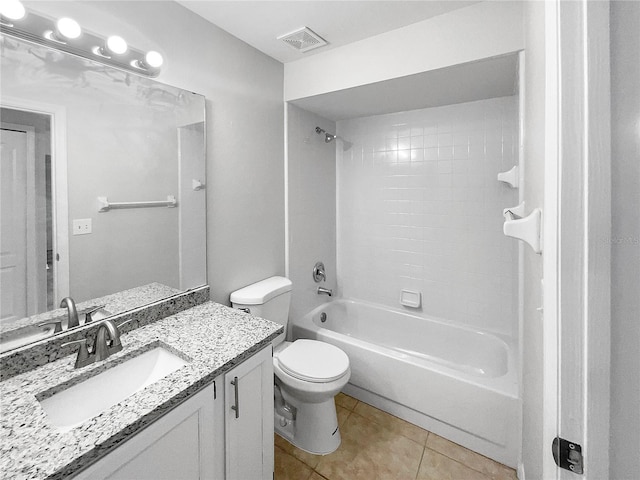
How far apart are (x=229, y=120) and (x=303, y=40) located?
0.71 meters

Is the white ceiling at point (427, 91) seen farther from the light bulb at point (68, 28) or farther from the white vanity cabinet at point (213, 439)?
the white vanity cabinet at point (213, 439)

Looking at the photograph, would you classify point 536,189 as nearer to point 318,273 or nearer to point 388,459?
point 388,459

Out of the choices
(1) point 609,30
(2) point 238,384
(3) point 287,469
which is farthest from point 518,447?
(1) point 609,30

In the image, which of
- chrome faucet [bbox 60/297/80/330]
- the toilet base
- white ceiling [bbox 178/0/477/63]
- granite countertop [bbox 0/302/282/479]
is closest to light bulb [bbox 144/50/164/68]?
white ceiling [bbox 178/0/477/63]

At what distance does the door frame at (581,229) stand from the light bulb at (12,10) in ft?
5.25

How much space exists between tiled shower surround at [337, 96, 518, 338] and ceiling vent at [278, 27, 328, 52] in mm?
972

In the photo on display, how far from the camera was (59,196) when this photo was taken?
117 cm

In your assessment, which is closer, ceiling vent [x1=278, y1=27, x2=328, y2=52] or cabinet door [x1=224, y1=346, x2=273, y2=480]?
cabinet door [x1=224, y1=346, x2=273, y2=480]

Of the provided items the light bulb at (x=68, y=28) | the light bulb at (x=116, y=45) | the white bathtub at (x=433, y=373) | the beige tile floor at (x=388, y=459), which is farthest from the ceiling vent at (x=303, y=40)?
the beige tile floor at (x=388, y=459)

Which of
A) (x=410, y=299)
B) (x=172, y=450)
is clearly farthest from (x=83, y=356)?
(x=410, y=299)

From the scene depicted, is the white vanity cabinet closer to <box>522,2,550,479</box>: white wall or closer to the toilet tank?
the toilet tank

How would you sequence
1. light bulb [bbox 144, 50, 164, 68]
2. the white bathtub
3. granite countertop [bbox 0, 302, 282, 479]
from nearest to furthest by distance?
granite countertop [bbox 0, 302, 282, 479] < light bulb [bbox 144, 50, 164, 68] < the white bathtub

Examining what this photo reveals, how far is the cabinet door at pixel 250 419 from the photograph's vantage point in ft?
3.84

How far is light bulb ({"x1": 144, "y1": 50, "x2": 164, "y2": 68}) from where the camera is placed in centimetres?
141
